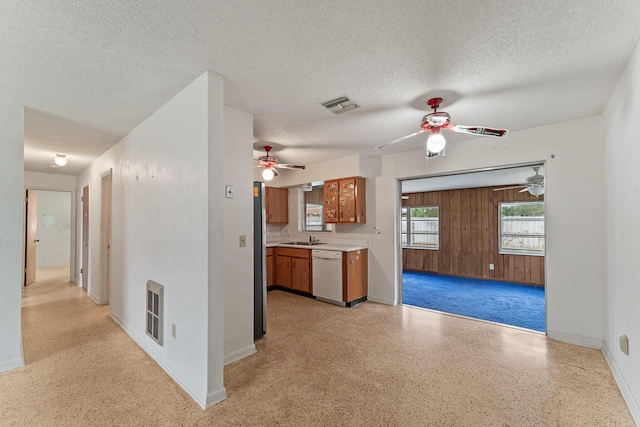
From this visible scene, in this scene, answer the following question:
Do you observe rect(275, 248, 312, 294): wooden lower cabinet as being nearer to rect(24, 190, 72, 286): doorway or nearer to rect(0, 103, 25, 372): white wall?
rect(0, 103, 25, 372): white wall

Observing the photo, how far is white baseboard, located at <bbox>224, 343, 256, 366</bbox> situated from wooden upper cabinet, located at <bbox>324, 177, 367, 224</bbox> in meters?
2.71

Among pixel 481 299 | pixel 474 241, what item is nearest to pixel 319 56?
pixel 481 299

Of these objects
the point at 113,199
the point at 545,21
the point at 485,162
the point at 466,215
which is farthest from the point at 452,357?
the point at 466,215

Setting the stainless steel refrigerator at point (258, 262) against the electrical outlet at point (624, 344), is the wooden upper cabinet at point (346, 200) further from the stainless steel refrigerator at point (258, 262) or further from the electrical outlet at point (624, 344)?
the electrical outlet at point (624, 344)

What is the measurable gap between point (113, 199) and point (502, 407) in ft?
15.9

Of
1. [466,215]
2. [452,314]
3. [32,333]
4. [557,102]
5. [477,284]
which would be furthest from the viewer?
[466,215]

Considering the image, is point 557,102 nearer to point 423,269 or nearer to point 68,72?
point 68,72

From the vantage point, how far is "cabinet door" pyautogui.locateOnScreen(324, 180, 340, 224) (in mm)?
5126

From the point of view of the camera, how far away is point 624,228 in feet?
7.32

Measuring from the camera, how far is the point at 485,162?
379 cm

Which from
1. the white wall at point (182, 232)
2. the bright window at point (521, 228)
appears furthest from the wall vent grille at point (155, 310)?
the bright window at point (521, 228)

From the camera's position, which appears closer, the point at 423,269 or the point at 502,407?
the point at 502,407

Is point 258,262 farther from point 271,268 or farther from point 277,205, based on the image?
point 277,205

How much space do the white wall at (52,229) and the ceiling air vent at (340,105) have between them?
9627 mm
